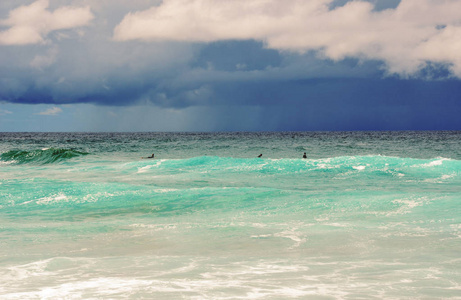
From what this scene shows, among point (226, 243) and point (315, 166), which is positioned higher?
point (315, 166)

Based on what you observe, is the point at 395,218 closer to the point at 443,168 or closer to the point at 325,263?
the point at 325,263

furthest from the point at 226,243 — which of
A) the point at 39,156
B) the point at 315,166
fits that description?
the point at 39,156

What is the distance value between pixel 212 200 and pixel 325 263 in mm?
8810

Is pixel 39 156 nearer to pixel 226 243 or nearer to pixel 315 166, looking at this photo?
pixel 315 166

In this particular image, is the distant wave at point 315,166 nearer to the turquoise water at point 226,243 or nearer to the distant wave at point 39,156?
the turquoise water at point 226,243

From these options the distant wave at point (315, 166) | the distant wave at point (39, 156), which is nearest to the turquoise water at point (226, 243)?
the distant wave at point (315, 166)

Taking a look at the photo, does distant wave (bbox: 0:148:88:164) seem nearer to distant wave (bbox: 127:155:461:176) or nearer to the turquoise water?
distant wave (bbox: 127:155:461:176)

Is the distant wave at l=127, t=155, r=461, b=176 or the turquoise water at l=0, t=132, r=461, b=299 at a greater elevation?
the distant wave at l=127, t=155, r=461, b=176

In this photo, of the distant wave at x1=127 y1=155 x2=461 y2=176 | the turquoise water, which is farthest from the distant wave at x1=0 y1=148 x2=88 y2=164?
the turquoise water

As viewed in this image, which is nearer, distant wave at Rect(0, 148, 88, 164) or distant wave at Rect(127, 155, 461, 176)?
distant wave at Rect(127, 155, 461, 176)

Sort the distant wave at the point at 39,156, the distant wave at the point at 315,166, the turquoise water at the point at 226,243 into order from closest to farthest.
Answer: the turquoise water at the point at 226,243
the distant wave at the point at 315,166
the distant wave at the point at 39,156

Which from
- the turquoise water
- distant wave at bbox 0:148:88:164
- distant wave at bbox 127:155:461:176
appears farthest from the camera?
distant wave at bbox 0:148:88:164

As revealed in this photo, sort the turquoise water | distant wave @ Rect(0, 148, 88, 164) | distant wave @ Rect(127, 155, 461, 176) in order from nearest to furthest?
the turquoise water → distant wave @ Rect(127, 155, 461, 176) → distant wave @ Rect(0, 148, 88, 164)

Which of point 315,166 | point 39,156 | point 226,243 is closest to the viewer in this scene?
point 226,243
